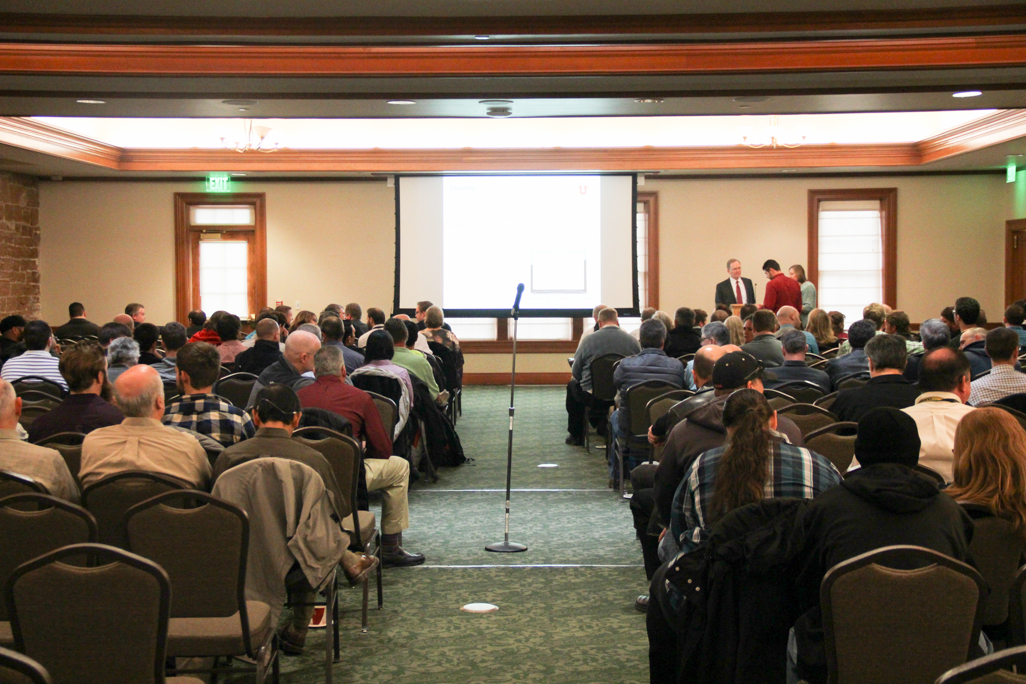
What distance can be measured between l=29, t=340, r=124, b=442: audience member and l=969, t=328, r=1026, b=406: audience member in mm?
4123

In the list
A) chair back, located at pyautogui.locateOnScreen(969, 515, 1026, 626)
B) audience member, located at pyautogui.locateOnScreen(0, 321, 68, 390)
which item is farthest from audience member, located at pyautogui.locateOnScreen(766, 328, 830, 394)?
audience member, located at pyautogui.locateOnScreen(0, 321, 68, 390)

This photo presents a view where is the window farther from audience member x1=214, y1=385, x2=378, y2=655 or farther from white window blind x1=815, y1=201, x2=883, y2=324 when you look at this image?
audience member x1=214, y1=385, x2=378, y2=655

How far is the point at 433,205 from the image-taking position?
11.0 meters

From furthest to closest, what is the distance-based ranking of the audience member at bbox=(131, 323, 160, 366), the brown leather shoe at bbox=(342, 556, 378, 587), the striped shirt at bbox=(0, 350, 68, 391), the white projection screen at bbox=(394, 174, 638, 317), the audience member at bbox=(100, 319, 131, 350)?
the white projection screen at bbox=(394, 174, 638, 317) < the audience member at bbox=(100, 319, 131, 350) < the audience member at bbox=(131, 323, 160, 366) < the striped shirt at bbox=(0, 350, 68, 391) < the brown leather shoe at bbox=(342, 556, 378, 587)

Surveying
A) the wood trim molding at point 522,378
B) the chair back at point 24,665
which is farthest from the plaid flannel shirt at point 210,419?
the wood trim molding at point 522,378

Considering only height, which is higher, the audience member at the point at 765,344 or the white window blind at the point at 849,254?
the white window blind at the point at 849,254

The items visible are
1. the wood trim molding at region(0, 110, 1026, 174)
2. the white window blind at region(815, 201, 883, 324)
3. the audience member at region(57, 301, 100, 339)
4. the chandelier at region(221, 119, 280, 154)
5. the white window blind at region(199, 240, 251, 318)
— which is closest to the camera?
the audience member at region(57, 301, 100, 339)

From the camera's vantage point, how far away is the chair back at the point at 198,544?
2.55 metres

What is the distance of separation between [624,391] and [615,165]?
6.62 metres

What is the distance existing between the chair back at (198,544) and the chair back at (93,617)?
441 mm

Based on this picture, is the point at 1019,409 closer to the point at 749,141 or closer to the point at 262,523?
the point at 262,523

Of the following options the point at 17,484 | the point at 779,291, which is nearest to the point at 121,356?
the point at 17,484

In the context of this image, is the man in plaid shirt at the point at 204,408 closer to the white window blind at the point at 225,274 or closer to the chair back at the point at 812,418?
the chair back at the point at 812,418

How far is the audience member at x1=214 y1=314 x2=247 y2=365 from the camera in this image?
711cm
